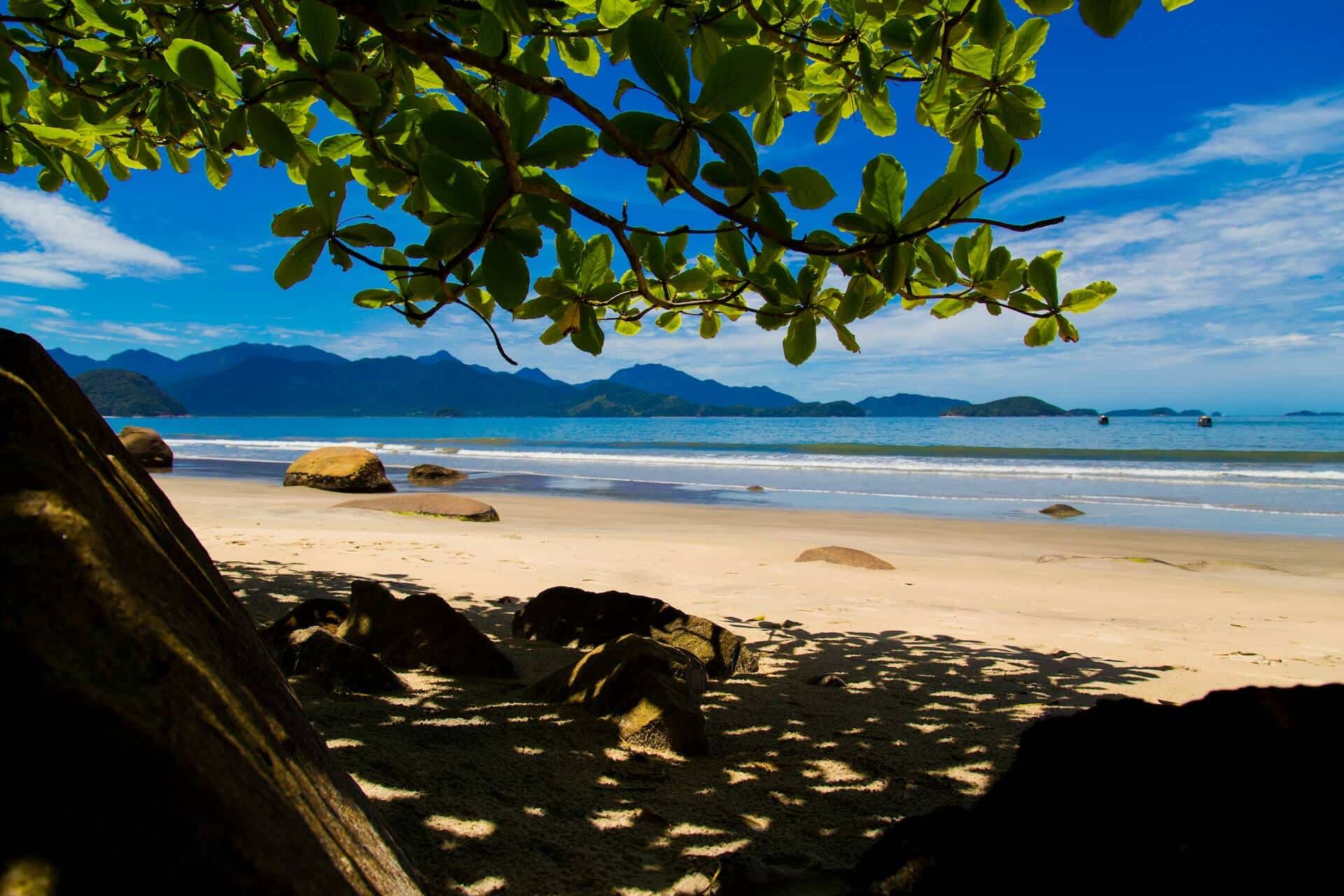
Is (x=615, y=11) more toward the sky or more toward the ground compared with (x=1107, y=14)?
more toward the sky

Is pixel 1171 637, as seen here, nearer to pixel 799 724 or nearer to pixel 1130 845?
pixel 799 724

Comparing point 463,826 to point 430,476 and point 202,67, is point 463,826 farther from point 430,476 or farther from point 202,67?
point 430,476

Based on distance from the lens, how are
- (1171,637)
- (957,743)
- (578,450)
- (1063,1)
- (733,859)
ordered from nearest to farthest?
1. (733,859)
2. (1063,1)
3. (957,743)
4. (1171,637)
5. (578,450)

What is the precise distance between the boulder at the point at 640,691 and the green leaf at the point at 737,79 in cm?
193

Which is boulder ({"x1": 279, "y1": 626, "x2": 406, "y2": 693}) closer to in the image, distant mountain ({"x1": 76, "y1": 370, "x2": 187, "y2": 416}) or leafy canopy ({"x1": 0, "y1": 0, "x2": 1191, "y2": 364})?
leafy canopy ({"x1": 0, "y1": 0, "x2": 1191, "y2": 364})

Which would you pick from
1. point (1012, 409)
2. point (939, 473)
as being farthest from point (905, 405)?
point (939, 473)

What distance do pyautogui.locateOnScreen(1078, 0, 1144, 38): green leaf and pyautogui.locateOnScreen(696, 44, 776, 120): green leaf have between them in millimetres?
671

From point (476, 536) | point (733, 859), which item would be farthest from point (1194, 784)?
point (476, 536)

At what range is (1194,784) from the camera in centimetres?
110

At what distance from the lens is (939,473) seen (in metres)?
25.5

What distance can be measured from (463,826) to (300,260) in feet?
4.86

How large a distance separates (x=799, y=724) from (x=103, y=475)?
247 centimetres

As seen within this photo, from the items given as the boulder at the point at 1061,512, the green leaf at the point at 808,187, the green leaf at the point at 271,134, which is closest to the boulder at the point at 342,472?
the boulder at the point at 1061,512

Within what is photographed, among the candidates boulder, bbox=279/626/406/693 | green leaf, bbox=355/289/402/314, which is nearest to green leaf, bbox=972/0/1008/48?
green leaf, bbox=355/289/402/314
